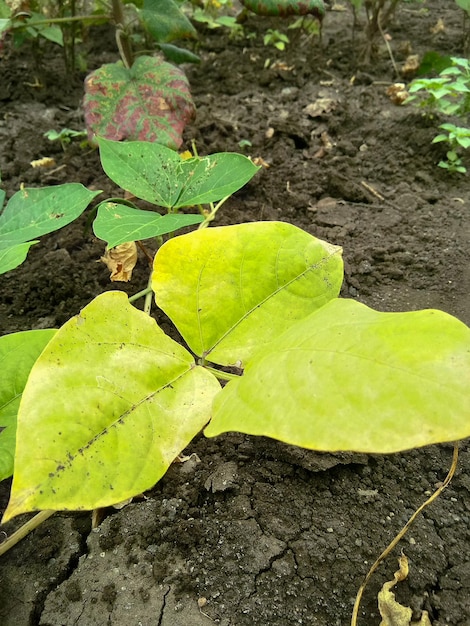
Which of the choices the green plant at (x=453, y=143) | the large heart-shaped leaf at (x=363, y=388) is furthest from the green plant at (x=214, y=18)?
the large heart-shaped leaf at (x=363, y=388)

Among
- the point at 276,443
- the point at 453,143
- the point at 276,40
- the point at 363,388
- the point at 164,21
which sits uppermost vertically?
the point at 164,21

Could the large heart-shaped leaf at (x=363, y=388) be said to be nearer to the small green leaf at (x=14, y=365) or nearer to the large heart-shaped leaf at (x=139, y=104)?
the small green leaf at (x=14, y=365)

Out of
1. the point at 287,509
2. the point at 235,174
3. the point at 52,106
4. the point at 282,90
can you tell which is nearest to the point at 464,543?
the point at 287,509

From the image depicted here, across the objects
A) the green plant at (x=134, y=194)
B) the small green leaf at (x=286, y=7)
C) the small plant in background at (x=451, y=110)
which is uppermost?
the small green leaf at (x=286, y=7)

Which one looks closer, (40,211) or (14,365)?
(14,365)

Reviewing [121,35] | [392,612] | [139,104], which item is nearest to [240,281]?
[392,612]

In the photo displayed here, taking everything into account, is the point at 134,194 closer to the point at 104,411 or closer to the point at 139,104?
the point at 104,411

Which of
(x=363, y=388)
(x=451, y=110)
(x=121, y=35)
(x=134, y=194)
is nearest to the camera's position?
(x=363, y=388)
